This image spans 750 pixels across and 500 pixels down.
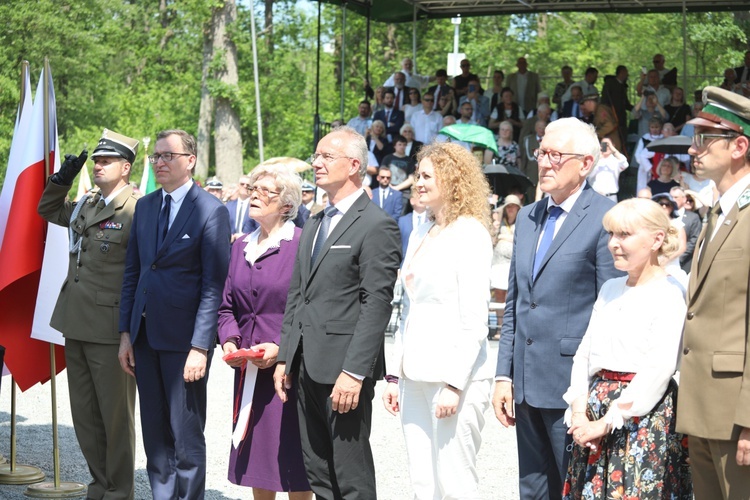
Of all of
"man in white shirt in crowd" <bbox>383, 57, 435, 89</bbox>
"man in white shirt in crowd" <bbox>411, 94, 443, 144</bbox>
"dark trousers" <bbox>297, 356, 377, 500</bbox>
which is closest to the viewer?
"dark trousers" <bbox>297, 356, 377, 500</bbox>

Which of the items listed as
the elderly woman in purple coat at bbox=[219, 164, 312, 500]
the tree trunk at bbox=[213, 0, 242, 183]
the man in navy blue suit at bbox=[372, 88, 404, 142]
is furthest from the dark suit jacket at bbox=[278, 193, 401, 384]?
the tree trunk at bbox=[213, 0, 242, 183]

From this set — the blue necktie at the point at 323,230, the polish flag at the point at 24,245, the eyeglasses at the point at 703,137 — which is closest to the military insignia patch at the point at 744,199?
the eyeglasses at the point at 703,137

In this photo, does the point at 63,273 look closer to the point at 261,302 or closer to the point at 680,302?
the point at 261,302

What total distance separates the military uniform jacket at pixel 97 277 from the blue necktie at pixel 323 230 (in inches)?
60.5

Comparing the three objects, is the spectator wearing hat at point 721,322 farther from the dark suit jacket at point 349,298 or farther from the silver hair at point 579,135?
the dark suit jacket at point 349,298

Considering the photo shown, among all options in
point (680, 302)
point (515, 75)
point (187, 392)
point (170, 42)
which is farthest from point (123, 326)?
point (170, 42)

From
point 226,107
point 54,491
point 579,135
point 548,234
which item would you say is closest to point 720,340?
point 548,234

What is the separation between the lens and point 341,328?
15.1 feet

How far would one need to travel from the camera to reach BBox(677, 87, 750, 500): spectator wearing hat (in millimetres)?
3561

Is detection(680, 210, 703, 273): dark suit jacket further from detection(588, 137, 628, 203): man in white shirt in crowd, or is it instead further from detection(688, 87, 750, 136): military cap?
detection(688, 87, 750, 136): military cap

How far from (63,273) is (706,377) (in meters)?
4.26

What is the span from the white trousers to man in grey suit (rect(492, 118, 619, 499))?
0.20m

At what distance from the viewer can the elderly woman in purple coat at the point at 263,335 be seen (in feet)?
16.5

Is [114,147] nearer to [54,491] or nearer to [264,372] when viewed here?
[264,372]
